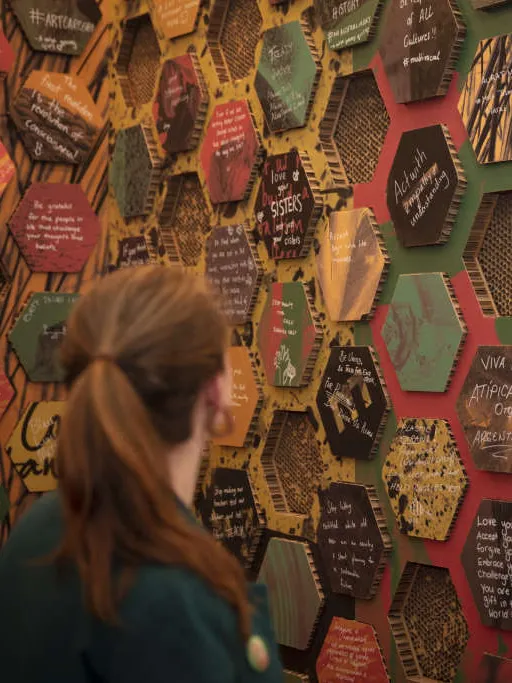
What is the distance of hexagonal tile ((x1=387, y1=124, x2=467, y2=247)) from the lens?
9.30 ft

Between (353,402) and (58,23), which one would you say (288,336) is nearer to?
(353,402)

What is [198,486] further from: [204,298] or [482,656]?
[204,298]

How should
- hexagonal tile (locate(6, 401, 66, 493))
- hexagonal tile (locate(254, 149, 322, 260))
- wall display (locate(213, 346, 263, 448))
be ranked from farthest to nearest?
hexagonal tile (locate(6, 401, 66, 493)), wall display (locate(213, 346, 263, 448)), hexagonal tile (locate(254, 149, 322, 260))

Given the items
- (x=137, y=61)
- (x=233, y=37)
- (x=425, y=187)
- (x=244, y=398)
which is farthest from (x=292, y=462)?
(x=137, y=61)

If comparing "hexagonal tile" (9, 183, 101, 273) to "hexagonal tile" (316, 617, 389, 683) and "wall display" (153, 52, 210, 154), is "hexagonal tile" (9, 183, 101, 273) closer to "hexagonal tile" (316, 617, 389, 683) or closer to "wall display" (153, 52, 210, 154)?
"wall display" (153, 52, 210, 154)

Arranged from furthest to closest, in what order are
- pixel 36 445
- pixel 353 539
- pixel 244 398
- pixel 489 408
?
pixel 36 445, pixel 244 398, pixel 353 539, pixel 489 408

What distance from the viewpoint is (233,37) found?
12.2ft

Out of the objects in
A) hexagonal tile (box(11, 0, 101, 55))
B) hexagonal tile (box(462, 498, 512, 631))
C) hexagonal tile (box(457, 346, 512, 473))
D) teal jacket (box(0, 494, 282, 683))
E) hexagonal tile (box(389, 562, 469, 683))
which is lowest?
hexagonal tile (box(389, 562, 469, 683))

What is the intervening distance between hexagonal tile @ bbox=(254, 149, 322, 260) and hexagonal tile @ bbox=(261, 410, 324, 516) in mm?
514

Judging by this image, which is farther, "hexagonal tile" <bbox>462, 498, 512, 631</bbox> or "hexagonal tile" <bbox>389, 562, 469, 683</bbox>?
"hexagonal tile" <bbox>389, 562, 469, 683</bbox>

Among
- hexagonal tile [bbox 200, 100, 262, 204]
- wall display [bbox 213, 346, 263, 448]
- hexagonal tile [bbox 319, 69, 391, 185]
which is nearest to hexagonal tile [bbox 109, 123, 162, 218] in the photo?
hexagonal tile [bbox 200, 100, 262, 204]

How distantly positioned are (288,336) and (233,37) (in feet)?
3.45

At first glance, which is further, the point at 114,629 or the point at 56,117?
the point at 56,117

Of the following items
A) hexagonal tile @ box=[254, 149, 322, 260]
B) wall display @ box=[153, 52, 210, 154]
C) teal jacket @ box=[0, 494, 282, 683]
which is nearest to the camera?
teal jacket @ box=[0, 494, 282, 683]
